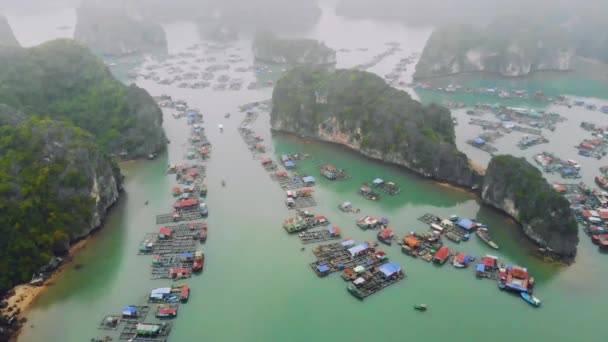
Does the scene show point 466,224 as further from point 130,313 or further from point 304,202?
point 130,313

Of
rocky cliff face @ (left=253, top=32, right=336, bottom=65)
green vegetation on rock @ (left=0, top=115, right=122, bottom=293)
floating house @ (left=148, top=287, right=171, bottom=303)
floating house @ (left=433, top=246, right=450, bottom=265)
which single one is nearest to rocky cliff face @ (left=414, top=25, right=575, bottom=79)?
rocky cliff face @ (left=253, top=32, right=336, bottom=65)

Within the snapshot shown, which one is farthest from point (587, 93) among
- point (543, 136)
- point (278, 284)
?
point (278, 284)

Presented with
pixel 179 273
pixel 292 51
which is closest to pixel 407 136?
pixel 179 273

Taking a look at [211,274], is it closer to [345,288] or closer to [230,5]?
[345,288]

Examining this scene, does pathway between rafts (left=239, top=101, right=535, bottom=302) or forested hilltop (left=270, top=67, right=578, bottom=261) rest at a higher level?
forested hilltop (left=270, top=67, right=578, bottom=261)

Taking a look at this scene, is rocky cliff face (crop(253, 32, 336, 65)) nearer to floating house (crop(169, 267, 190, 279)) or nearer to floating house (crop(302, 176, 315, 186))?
floating house (crop(302, 176, 315, 186))
